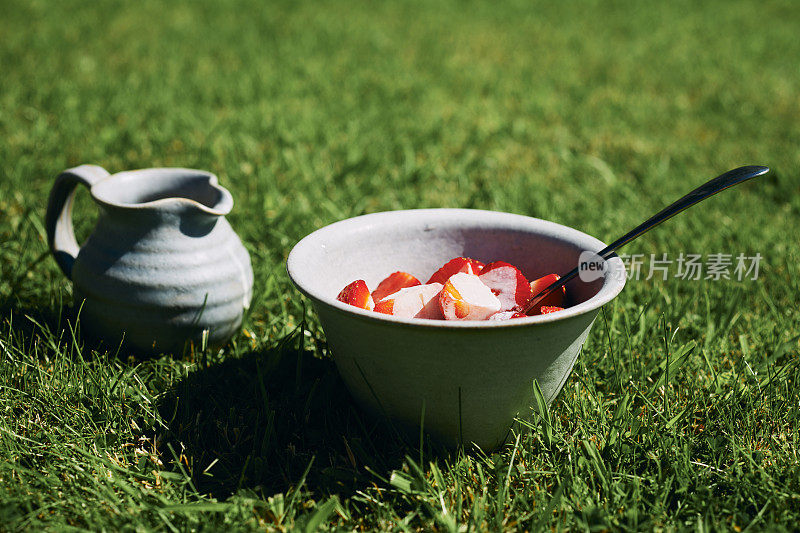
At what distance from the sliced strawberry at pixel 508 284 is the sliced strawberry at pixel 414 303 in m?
0.13

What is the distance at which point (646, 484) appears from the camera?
1611 mm

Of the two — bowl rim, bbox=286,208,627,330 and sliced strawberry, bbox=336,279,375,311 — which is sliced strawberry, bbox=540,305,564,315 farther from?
sliced strawberry, bbox=336,279,375,311

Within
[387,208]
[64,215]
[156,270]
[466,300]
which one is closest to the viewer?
[466,300]

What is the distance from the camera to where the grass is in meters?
1.54

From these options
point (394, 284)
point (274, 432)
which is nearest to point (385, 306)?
point (394, 284)

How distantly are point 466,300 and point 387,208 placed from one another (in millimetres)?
1563

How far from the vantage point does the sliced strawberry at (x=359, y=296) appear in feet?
5.34

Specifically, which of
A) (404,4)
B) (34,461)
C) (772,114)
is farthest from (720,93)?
(34,461)

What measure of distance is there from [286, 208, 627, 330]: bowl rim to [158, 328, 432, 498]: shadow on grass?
296mm

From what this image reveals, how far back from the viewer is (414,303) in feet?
5.47

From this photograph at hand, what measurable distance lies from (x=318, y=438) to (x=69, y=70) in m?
3.90

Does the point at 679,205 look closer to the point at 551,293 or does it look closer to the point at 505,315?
the point at 551,293

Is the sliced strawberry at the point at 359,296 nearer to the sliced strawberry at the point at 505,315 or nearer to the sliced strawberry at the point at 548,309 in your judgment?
the sliced strawberry at the point at 505,315

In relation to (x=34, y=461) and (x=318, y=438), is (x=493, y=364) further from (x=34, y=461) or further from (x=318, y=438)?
(x=34, y=461)
